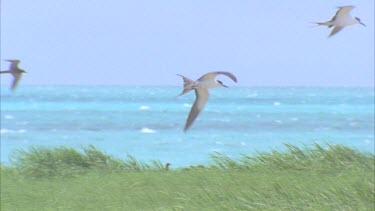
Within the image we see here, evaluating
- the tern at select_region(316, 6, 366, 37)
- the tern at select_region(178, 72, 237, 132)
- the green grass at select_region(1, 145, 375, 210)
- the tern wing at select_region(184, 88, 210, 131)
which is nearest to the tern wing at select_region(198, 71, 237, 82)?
the tern at select_region(178, 72, 237, 132)

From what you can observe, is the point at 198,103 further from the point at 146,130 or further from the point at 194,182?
the point at 146,130

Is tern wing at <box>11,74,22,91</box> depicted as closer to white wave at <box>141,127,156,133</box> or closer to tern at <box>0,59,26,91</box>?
tern at <box>0,59,26,91</box>

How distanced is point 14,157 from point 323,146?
4.70m

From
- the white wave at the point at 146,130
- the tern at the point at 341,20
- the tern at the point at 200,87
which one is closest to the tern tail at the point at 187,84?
the tern at the point at 200,87

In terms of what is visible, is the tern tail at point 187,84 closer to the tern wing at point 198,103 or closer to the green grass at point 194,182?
the tern wing at point 198,103

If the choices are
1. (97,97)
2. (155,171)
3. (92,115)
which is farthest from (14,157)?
(97,97)

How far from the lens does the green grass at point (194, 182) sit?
7.80m

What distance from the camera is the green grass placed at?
7.80 m

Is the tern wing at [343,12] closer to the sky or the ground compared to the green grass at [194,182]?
closer to the sky

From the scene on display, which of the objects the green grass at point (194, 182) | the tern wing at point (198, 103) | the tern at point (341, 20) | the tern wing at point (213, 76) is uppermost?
→ the tern at point (341, 20)

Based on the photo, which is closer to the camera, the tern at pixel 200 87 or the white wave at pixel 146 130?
the tern at pixel 200 87

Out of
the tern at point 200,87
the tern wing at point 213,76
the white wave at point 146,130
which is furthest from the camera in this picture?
the white wave at point 146,130

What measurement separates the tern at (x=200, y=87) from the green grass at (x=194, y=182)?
3.32 meters

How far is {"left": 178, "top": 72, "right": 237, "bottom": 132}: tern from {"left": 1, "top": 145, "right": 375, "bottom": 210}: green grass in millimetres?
3324
